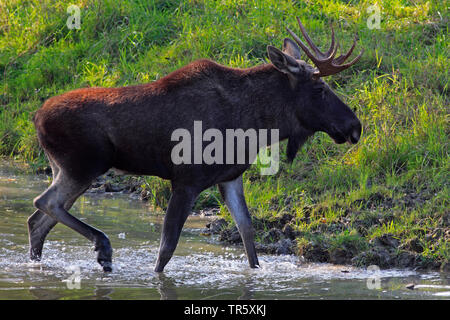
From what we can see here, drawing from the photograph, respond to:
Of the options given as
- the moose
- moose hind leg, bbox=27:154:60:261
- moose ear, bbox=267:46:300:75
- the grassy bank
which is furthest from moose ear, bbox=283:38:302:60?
moose hind leg, bbox=27:154:60:261

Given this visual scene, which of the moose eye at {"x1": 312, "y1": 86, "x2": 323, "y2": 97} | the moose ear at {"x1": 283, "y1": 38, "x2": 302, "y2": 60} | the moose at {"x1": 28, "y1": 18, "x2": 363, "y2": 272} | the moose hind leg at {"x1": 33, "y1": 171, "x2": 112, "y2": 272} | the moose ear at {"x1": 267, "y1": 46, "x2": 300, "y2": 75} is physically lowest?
the moose hind leg at {"x1": 33, "y1": 171, "x2": 112, "y2": 272}

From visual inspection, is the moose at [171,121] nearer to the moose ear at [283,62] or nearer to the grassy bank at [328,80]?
the moose ear at [283,62]

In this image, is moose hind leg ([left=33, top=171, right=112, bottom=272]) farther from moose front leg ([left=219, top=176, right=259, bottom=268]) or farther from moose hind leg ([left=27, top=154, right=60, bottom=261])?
moose front leg ([left=219, top=176, right=259, bottom=268])

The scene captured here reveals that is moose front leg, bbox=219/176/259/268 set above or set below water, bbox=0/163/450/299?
above

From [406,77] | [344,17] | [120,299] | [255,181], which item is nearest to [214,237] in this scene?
[255,181]

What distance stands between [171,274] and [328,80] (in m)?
4.22

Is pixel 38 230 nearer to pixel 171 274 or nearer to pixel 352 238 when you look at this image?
pixel 171 274

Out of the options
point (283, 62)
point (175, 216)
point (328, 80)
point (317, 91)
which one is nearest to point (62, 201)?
point (175, 216)

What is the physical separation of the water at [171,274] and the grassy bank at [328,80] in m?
0.47

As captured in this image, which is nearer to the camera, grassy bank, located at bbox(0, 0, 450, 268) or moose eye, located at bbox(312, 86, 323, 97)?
moose eye, located at bbox(312, 86, 323, 97)

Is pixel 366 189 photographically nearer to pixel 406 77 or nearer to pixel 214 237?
pixel 214 237

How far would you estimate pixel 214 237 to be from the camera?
26.6 feet

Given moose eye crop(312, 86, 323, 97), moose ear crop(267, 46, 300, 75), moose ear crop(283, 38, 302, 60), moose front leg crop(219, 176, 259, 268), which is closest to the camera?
moose ear crop(267, 46, 300, 75)

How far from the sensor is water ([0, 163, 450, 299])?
242 inches
